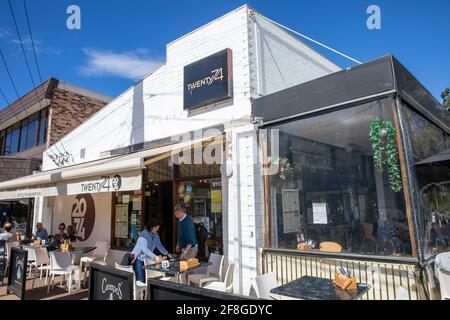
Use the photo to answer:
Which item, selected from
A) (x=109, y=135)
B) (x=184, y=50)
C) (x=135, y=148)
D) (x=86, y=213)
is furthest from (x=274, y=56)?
(x=86, y=213)

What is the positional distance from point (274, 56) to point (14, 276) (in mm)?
6796

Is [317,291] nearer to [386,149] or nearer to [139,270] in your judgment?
[386,149]

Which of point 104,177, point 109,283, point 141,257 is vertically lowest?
point 141,257

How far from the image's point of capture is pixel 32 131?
15102 millimetres

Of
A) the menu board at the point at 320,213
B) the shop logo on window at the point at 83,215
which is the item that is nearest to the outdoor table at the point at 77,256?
the shop logo on window at the point at 83,215

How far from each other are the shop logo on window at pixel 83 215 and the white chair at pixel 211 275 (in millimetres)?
6081

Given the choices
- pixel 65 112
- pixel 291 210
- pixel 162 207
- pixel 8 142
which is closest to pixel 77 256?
pixel 162 207

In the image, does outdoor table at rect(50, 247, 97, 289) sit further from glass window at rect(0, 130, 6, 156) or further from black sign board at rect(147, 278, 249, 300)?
glass window at rect(0, 130, 6, 156)

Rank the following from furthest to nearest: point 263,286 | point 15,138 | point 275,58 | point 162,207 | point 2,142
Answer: point 2,142 < point 15,138 < point 162,207 < point 275,58 < point 263,286

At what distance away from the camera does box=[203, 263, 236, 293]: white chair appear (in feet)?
17.4

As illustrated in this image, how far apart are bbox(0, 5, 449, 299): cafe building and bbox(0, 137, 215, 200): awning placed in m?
0.04

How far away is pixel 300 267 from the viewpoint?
16.8 feet

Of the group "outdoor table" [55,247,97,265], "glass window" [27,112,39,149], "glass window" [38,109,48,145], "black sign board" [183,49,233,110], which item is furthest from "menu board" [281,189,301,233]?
"glass window" [27,112,39,149]

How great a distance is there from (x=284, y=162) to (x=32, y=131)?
45.3 feet
